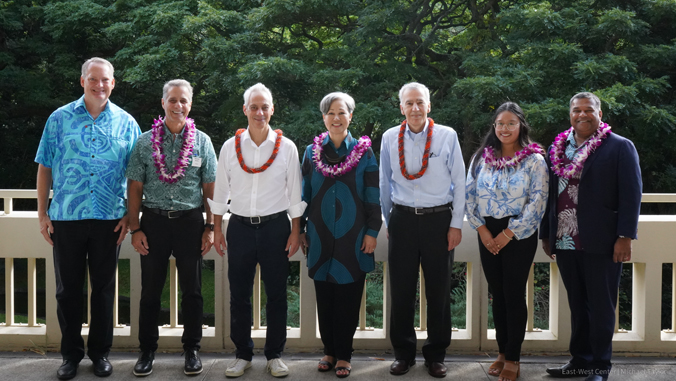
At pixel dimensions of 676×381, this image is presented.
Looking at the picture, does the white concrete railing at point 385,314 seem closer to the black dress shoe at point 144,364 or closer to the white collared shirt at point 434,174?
the black dress shoe at point 144,364

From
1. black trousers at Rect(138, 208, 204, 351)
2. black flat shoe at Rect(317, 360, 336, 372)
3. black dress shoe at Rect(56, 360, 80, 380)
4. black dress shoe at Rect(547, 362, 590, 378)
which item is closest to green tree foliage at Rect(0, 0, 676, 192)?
black dress shoe at Rect(547, 362, 590, 378)

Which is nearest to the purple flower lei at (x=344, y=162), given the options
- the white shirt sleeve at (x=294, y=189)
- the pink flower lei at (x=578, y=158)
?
the white shirt sleeve at (x=294, y=189)

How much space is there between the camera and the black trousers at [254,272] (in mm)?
3172

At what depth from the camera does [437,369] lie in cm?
325

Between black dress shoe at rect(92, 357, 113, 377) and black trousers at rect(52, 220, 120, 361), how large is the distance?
3 cm

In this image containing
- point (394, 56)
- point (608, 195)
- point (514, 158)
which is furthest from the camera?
point (394, 56)

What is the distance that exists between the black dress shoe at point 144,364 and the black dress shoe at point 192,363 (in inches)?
7.3

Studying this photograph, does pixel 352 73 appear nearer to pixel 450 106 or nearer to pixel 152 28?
pixel 450 106

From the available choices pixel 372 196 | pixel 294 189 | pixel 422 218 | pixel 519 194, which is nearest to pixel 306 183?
pixel 294 189

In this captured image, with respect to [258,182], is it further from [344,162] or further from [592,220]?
[592,220]

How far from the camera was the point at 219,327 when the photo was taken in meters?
3.70

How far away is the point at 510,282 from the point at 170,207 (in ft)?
6.01

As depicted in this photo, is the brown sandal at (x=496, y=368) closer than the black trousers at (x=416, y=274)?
No

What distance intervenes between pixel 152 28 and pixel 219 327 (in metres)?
7.37
